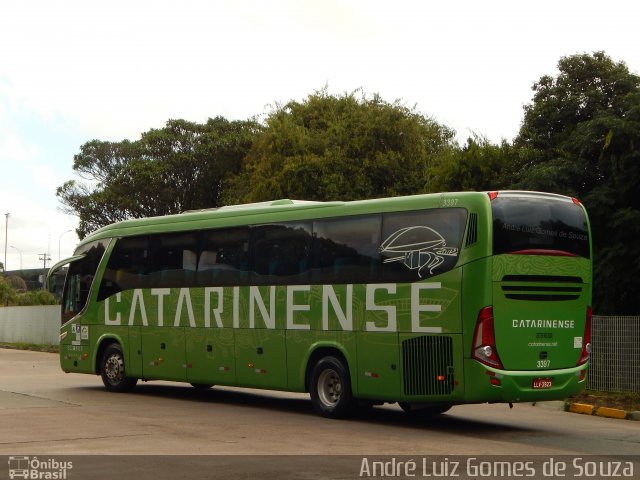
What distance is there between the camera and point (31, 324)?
50031 millimetres

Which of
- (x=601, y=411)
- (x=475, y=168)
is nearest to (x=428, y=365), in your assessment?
(x=601, y=411)

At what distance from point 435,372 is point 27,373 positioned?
15977 mm

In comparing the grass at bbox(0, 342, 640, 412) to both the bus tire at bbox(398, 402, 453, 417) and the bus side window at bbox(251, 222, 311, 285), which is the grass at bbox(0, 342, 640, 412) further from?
the bus side window at bbox(251, 222, 311, 285)

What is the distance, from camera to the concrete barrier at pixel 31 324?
47.2 meters

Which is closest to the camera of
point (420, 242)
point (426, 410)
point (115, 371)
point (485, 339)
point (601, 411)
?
point (485, 339)

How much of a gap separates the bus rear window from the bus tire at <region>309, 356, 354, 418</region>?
11.2 feet

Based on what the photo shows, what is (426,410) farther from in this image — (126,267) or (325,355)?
(126,267)

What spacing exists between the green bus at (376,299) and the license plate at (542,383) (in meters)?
0.05

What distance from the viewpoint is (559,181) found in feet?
81.8

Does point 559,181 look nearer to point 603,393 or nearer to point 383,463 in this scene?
point 603,393

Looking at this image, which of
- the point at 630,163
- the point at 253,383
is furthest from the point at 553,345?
the point at 630,163

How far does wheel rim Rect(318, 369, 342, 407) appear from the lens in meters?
16.0

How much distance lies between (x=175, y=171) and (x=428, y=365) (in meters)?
50.4

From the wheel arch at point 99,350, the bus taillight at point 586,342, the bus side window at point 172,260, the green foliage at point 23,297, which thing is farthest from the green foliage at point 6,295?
the bus taillight at point 586,342
